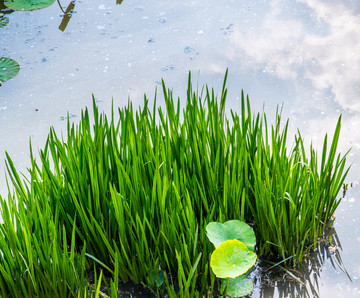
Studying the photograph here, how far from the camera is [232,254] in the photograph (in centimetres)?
139

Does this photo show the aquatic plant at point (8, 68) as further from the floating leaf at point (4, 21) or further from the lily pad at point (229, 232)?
the lily pad at point (229, 232)

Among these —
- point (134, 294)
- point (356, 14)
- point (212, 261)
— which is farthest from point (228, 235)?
point (356, 14)

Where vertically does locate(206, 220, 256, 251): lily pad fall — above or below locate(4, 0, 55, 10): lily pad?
below

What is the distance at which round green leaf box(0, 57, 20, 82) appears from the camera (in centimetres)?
268

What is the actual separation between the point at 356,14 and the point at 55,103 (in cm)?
190

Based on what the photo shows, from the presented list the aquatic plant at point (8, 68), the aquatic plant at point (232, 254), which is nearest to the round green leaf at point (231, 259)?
the aquatic plant at point (232, 254)

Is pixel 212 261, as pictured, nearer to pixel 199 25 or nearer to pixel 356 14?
pixel 199 25

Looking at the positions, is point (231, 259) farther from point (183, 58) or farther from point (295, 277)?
point (183, 58)

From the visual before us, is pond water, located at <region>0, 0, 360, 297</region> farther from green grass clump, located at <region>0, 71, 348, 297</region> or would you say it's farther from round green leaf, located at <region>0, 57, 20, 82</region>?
green grass clump, located at <region>0, 71, 348, 297</region>

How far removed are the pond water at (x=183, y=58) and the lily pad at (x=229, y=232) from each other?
1.93 feet

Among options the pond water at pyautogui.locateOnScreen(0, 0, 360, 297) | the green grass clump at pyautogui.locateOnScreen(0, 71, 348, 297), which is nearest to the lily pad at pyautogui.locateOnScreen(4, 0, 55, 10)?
the pond water at pyautogui.locateOnScreen(0, 0, 360, 297)

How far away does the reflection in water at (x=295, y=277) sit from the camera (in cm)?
159

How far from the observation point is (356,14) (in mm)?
3066

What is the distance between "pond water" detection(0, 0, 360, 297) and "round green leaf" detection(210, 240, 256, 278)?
26.0 inches
